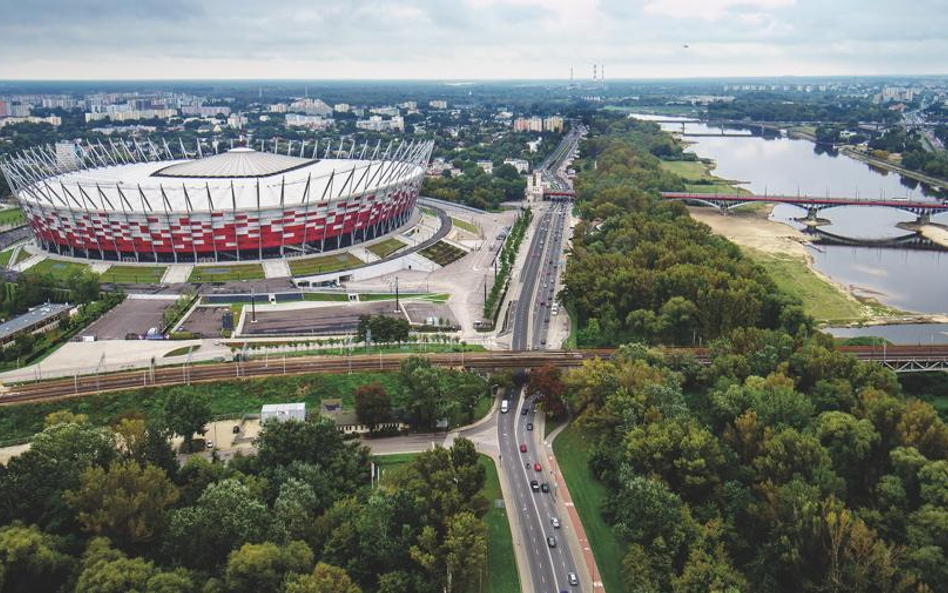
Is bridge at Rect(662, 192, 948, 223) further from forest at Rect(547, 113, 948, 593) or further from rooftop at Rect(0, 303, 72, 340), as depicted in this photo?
rooftop at Rect(0, 303, 72, 340)

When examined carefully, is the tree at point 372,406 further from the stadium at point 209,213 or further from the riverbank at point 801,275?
the riverbank at point 801,275

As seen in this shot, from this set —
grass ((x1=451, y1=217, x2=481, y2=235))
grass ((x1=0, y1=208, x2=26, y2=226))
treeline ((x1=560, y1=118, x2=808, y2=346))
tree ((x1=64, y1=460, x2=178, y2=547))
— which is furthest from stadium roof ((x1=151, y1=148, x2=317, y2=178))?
tree ((x1=64, y1=460, x2=178, y2=547))

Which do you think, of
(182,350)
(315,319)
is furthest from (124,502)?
(315,319)

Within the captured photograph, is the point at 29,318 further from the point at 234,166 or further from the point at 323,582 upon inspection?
the point at 323,582

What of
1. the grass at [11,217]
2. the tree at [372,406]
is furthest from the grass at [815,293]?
the grass at [11,217]

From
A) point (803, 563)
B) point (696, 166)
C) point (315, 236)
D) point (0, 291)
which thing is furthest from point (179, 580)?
point (696, 166)

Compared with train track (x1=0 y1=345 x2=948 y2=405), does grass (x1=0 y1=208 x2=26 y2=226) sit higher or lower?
higher

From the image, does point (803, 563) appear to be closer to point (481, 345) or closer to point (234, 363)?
point (481, 345)
